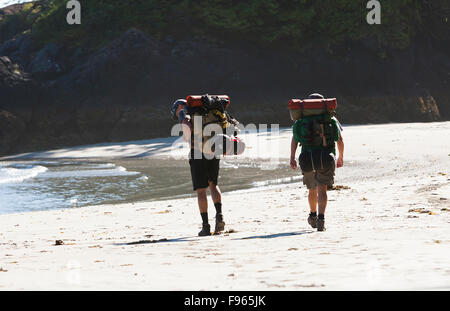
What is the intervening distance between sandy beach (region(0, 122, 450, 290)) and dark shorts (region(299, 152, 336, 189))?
1.71ft

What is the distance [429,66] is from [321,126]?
95.4 ft

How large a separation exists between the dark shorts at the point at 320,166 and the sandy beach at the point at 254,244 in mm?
521

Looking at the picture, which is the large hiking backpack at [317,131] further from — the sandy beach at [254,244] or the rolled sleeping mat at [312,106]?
the sandy beach at [254,244]

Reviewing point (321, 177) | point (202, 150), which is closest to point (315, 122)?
point (321, 177)

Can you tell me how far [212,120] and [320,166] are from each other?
4.20 ft

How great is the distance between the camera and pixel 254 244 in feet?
16.5

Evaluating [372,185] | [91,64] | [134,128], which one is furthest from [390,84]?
[372,185]

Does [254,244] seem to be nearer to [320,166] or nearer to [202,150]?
[320,166]

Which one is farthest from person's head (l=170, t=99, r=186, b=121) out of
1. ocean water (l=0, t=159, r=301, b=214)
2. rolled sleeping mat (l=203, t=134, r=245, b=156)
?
ocean water (l=0, t=159, r=301, b=214)

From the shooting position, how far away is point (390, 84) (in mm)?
30766

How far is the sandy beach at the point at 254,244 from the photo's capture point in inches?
138

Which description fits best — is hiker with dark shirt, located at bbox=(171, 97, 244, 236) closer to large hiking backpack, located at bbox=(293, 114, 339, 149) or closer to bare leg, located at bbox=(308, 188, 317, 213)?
large hiking backpack, located at bbox=(293, 114, 339, 149)

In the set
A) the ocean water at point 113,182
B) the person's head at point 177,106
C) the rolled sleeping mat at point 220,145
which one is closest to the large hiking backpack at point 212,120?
the rolled sleeping mat at point 220,145
